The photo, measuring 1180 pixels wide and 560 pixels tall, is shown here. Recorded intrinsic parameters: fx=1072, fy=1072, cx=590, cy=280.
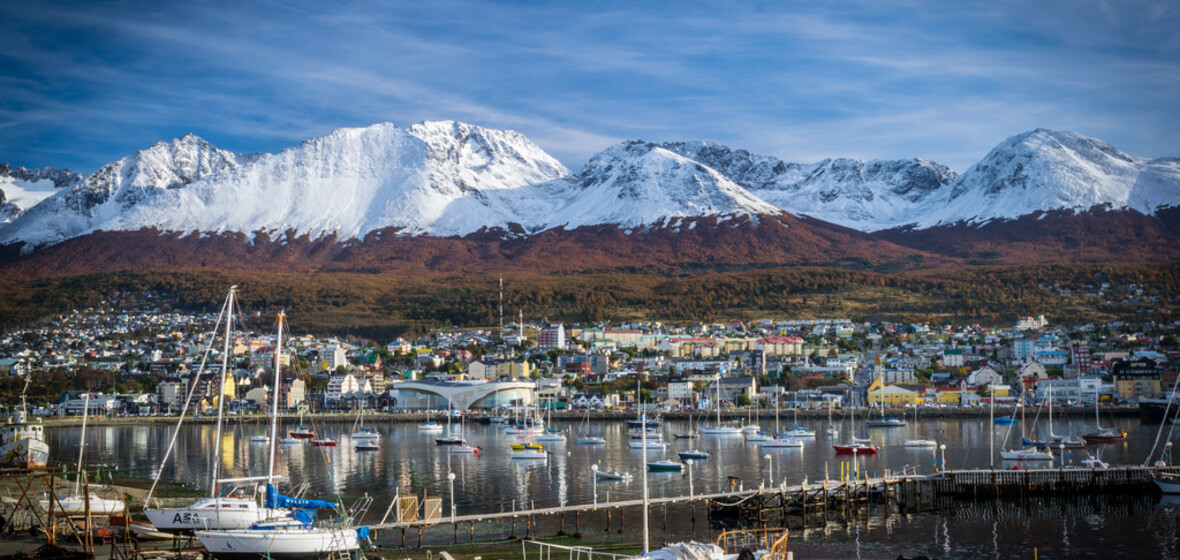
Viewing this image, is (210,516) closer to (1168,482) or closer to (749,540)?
(749,540)

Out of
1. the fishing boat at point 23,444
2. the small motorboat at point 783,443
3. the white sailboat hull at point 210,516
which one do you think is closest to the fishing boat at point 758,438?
the small motorboat at point 783,443

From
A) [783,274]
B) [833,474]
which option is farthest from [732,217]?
[833,474]

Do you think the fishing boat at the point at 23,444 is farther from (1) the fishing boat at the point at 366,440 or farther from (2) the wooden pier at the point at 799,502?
(1) the fishing boat at the point at 366,440

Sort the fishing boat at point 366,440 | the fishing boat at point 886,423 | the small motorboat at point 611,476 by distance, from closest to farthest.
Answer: the small motorboat at point 611,476 < the fishing boat at point 366,440 < the fishing boat at point 886,423

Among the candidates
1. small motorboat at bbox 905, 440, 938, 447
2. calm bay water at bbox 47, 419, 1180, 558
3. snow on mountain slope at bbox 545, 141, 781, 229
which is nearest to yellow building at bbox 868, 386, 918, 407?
calm bay water at bbox 47, 419, 1180, 558

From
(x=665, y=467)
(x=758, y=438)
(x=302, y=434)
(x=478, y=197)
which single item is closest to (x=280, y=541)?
(x=665, y=467)

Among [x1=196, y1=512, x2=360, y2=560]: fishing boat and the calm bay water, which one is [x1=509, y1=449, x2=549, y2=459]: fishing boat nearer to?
Result: the calm bay water

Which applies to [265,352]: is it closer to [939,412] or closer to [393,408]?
[393,408]
